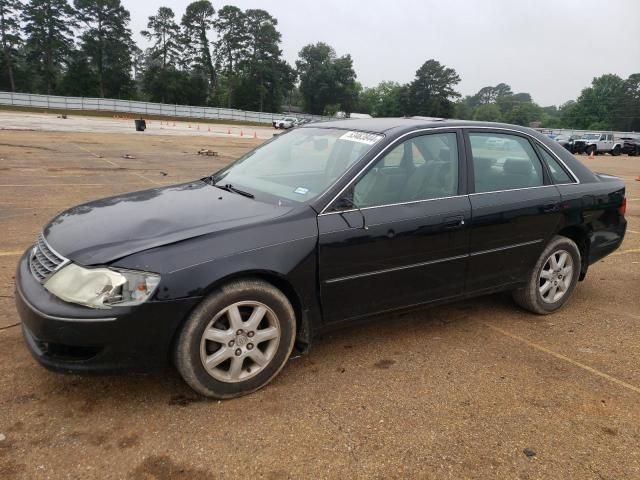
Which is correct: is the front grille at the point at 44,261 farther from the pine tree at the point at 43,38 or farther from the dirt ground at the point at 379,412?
the pine tree at the point at 43,38

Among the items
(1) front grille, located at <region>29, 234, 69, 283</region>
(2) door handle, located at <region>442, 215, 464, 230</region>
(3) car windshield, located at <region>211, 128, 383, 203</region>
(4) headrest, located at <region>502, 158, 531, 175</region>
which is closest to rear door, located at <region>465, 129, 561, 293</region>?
(4) headrest, located at <region>502, 158, 531, 175</region>

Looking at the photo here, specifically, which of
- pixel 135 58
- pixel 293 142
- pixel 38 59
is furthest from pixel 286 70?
pixel 293 142

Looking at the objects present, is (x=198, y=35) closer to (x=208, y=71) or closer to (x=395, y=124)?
(x=208, y=71)

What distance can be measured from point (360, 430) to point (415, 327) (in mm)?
1484

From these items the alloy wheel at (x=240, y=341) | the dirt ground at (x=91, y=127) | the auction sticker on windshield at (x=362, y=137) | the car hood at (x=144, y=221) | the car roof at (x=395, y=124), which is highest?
the car roof at (x=395, y=124)

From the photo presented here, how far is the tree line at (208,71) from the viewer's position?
7619 cm

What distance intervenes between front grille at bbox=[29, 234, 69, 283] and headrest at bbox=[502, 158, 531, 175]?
320 cm

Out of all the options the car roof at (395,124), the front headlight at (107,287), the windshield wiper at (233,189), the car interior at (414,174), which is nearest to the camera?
the front headlight at (107,287)

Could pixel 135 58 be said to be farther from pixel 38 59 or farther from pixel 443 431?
pixel 443 431

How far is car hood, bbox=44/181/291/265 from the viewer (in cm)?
270

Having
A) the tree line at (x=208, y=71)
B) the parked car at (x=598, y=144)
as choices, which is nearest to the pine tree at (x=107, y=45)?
the tree line at (x=208, y=71)

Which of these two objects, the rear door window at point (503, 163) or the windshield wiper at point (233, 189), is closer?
the windshield wiper at point (233, 189)

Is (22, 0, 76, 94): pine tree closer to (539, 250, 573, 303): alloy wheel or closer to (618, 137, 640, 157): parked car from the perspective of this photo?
(618, 137, 640, 157): parked car

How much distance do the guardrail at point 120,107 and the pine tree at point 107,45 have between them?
59.2ft
